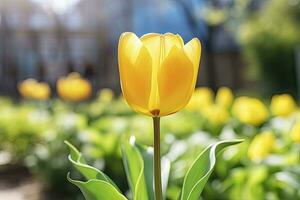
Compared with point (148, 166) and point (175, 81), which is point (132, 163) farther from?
point (175, 81)

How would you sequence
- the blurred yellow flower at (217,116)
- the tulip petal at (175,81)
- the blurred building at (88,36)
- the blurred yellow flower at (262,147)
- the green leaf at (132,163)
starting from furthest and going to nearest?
the blurred building at (88,36)
the blurred yellow flower at (217,116)
the blurred yellow flower at (262,147)
the green leaf at (132,163)
the tulip petal at (175,81)

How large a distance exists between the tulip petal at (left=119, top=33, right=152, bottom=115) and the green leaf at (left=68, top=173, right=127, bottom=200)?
5.6 inches

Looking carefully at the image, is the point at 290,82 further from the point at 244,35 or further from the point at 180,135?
the point at 180,135

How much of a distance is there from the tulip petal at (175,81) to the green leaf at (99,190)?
0.51 feet

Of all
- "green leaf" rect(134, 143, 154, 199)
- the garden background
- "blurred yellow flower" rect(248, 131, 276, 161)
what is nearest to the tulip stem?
"green leaf" rect(134, 143, 154, 199)

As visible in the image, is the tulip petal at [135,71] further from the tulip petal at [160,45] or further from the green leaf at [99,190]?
the green leaf at [99,190]

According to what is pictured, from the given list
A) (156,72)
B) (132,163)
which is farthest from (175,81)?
(132,163)

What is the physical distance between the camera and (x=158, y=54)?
2.92ft

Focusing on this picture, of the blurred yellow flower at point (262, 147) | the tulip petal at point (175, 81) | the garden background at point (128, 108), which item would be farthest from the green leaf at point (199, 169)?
the blurred yellow flower at point (262, 147)

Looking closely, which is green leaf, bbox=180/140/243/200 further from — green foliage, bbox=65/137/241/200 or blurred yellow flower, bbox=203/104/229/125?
blurred yellow flower, bbox=203/104/229/125

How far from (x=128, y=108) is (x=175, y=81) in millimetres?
5316

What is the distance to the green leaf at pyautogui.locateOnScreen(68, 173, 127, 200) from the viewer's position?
899 millimetres

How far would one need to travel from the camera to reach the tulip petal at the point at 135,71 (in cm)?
87

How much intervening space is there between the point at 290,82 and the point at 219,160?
38.4 feet
